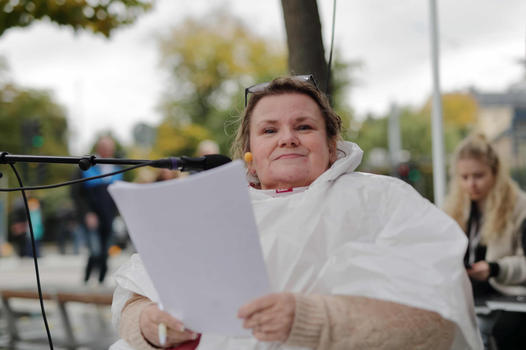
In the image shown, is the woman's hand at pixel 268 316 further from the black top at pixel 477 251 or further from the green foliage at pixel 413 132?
the green foliage at pixel 413 132

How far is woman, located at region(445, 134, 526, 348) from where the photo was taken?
2619 millimetres

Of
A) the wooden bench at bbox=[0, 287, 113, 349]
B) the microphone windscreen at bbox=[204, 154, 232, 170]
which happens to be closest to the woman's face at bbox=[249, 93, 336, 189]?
the microphone windscreen at bbox=[204, 154, 232, 170]

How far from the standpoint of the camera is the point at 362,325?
127cm

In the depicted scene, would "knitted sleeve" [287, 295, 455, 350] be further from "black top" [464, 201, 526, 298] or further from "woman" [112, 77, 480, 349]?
"black top" [464, 201, 526, 298]

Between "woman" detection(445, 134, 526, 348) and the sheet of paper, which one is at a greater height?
the sheet of paper

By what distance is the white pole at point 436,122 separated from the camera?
421 cm

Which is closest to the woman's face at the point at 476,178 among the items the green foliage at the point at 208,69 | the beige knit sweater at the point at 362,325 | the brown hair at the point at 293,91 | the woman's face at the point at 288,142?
the brown hair at the point at 293,91

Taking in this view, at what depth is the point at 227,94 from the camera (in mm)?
31078

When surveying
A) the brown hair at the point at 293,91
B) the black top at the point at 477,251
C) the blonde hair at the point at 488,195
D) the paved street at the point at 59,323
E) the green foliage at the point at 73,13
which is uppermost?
the green foliage at the point at 73,13

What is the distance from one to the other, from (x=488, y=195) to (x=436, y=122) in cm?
125

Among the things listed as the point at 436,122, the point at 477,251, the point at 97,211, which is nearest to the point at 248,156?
the point at 477,251

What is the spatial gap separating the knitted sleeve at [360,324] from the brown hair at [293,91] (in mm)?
694

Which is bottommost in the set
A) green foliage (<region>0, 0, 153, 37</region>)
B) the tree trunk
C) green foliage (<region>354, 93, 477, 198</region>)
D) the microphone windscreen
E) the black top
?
green foliage (<region>354, 93, 477, 198</region>)

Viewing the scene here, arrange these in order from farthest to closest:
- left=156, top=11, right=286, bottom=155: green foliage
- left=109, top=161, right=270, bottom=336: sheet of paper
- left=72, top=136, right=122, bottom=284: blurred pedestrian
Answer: left=156, top=11, right=286, bottom=155: green foliage
left=72, top=136, right=122, bottom=284: blurred pedestrian
left=109, top=161, right=270, bottom=336: sheet of paper
